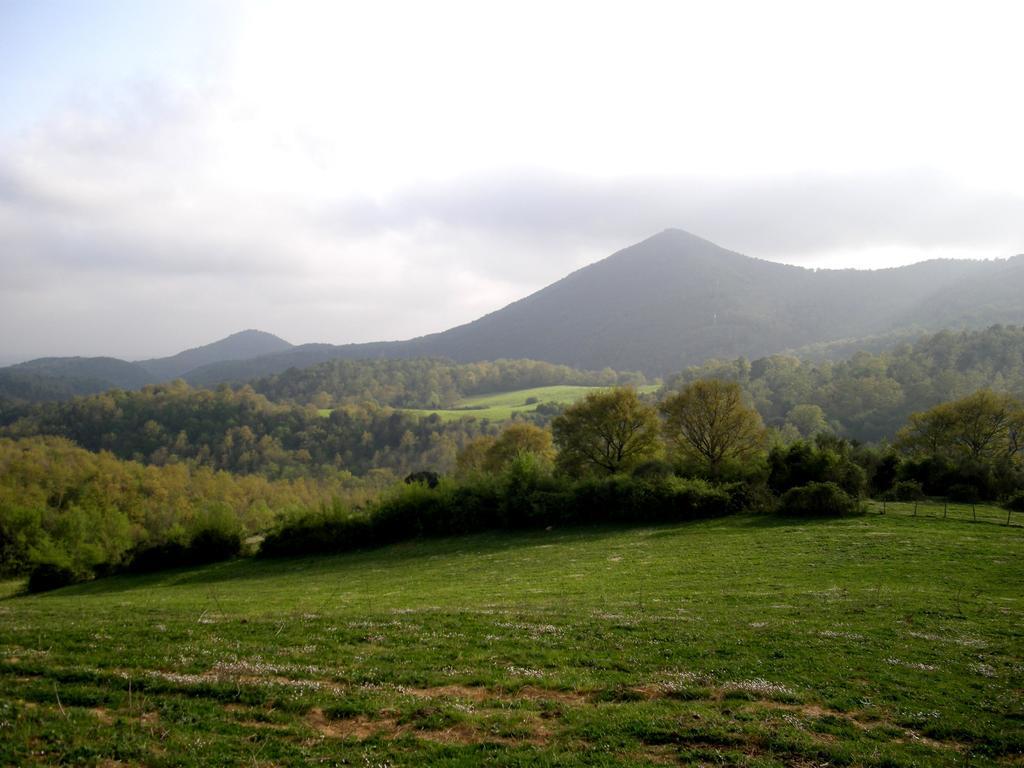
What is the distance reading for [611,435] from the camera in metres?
56.4

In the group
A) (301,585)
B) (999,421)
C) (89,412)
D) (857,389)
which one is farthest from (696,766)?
(89,412)

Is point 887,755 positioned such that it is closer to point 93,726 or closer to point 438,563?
point 93,726

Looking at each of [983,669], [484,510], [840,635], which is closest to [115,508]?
[484,510]

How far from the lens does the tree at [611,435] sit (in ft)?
183

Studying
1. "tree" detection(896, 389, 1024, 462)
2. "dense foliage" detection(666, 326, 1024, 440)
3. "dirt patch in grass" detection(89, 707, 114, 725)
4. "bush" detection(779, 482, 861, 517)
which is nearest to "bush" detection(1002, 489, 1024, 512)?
"bush" detection(779, 482, 861, 517)

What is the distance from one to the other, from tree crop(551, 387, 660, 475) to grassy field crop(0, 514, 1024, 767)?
32.4 m

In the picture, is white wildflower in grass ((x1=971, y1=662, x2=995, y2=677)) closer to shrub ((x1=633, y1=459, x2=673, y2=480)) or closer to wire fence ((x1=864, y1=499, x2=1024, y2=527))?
wire fence ((x1=864, y1=499, x2=1024, y2=527))

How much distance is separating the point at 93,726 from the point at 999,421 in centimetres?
7356

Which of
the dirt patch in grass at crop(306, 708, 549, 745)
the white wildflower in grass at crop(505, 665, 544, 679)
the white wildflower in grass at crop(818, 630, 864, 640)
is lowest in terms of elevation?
the white wildflower in grass at crop(818, 630, 864, 640)

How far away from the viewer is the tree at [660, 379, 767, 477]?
5359 cm

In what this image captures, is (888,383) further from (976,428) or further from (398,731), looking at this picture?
(398,731)

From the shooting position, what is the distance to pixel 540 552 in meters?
35.6

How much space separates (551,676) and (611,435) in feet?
151

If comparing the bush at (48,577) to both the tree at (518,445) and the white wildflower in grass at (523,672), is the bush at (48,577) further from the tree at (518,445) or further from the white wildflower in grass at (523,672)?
the white wildflower in grass at (523,672)
